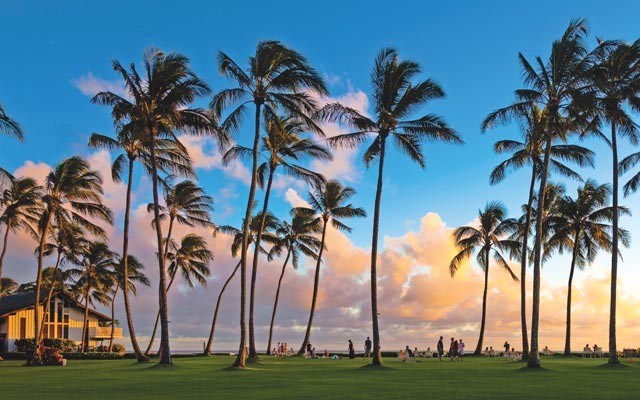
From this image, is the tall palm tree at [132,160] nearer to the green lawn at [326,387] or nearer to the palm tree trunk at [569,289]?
the green lawn at [326,387]

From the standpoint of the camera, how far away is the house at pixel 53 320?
196 feet

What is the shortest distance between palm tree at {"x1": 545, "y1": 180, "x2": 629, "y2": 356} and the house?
1715 inches

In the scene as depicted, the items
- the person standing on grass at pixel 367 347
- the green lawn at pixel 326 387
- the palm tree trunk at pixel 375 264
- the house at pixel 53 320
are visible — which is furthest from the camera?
the house at pixel 53 320

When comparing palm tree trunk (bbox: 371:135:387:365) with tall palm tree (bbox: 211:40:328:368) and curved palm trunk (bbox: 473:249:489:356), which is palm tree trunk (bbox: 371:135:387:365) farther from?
curved palm trunk (bbox: 473:249:489:356)

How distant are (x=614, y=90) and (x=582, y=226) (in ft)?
68.6

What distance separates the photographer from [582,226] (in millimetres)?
51031

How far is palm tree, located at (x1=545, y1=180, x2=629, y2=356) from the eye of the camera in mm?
50312

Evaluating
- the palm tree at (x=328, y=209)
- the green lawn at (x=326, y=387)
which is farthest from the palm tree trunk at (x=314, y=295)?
the green lawn at (x=326, y=387)

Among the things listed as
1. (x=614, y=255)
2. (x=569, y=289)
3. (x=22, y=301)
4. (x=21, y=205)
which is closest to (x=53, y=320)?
(x=22, y=301)

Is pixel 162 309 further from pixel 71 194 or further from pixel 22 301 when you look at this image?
pixel 22 301

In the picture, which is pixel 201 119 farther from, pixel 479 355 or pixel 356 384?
pixel 479 355

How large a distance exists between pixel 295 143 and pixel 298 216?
1600 centimetres

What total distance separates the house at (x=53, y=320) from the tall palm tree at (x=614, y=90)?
152ft

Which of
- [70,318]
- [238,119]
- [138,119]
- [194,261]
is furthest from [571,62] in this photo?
[70,318]
